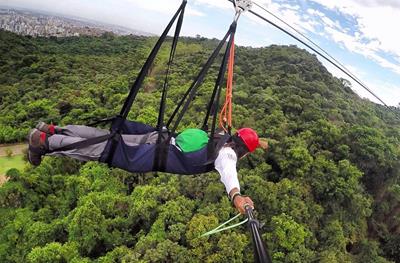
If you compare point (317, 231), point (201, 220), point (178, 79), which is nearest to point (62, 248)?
point (201, 220)

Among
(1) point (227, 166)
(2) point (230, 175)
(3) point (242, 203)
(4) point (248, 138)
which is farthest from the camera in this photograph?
(4) point (248, 138)

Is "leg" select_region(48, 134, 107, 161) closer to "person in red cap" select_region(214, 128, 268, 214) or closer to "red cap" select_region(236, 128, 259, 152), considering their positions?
"person in red cap" select_region(214, 128, 268, 214)

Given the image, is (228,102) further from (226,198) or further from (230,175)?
(226,198)

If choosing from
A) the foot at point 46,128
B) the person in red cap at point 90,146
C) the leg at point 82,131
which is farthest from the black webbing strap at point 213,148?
the foot at point 46,128

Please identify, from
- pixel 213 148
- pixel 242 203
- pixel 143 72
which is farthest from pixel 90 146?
pixel 242 203

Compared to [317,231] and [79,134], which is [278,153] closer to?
[317,231]

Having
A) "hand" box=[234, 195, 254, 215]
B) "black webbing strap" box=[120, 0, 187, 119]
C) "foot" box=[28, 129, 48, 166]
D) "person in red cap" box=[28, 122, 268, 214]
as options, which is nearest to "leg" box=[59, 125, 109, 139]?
"person in red cap" box=[28, 122, 268, 214]
